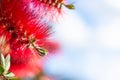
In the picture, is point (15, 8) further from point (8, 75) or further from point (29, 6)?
point (8, 75)

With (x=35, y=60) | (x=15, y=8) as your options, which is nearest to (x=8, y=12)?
(x=15, y=8)

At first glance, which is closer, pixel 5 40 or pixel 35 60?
pixel 5 40

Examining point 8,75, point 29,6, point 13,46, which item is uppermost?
point 29,6

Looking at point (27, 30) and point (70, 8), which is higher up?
point (70, 8)
